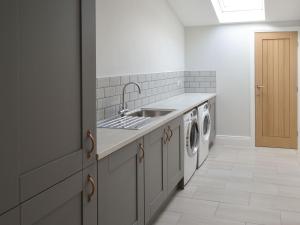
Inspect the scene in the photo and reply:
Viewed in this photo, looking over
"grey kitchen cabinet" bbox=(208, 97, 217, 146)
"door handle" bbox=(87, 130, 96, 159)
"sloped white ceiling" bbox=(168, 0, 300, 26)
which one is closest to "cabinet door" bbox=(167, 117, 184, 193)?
"door handle" bbox=(87, 130, 96, 159)

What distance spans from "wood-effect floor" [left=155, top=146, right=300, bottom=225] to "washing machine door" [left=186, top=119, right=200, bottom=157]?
1.12 feet

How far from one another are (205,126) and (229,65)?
4.80ft

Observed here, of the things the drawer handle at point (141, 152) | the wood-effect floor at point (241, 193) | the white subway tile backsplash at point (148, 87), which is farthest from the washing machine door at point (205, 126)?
the drawer handle at point (141, 152)

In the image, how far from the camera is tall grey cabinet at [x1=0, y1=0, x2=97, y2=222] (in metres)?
1.35

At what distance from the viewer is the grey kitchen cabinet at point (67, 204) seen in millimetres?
1511

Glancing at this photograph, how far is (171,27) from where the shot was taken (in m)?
5.71

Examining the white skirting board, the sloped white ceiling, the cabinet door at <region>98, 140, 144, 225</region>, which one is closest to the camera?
the cabinet door at <region>98, 140, 144, 225</region>

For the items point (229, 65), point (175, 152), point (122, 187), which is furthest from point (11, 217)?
point (229, 65)

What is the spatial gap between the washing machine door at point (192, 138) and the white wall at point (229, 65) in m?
1.81

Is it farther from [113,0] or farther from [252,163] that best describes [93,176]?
[252,163]

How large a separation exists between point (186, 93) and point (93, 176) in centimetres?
461

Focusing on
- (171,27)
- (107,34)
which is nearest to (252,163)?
(171,27)

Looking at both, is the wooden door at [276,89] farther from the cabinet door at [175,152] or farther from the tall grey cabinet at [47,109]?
the tall grey cabinet at [47,109]

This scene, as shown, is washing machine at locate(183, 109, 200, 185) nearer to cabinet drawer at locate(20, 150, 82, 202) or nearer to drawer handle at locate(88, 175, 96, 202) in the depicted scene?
drawer handle at locate(88, 175, 96, 202)
